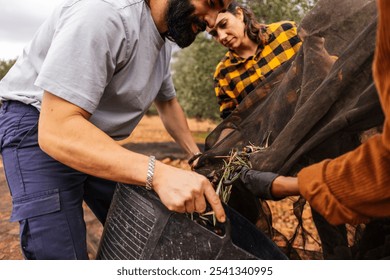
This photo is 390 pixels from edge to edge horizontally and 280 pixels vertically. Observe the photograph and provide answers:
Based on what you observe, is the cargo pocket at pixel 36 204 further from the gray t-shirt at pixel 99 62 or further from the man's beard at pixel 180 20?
the man's beard at pixel 180 20

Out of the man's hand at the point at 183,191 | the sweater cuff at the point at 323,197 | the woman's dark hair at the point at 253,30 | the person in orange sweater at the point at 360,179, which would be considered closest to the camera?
the person in orange sweater at the point at 360,179

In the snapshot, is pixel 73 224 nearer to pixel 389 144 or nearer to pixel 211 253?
pixel 211 253

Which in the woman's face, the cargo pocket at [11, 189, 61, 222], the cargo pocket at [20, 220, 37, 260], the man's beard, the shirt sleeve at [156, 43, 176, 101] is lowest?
the cargo pocket at [20, 220, 37, 260]

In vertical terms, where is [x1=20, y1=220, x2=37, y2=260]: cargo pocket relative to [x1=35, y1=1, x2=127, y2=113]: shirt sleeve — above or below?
below

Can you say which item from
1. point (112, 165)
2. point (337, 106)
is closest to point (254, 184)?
point (337, 106)

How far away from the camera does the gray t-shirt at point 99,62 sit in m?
1.79

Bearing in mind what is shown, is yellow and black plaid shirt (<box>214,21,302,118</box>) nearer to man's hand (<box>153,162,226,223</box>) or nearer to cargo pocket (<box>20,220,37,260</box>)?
man's hand (<box>153,162,226,223</box>)

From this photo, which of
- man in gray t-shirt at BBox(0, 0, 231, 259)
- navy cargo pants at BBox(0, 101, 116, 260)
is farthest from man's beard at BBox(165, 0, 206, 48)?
navy cargo pants at BBox(0, 101, 116, 260)

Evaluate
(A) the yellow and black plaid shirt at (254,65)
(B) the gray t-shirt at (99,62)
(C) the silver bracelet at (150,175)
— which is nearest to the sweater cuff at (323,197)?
(C) the silver bracelet at (150,175)

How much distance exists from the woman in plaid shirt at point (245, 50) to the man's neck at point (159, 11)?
1116mm

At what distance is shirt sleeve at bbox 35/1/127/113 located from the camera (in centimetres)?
178

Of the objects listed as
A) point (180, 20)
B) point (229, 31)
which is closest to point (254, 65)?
point (229, 31)

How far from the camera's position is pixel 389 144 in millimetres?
1283
